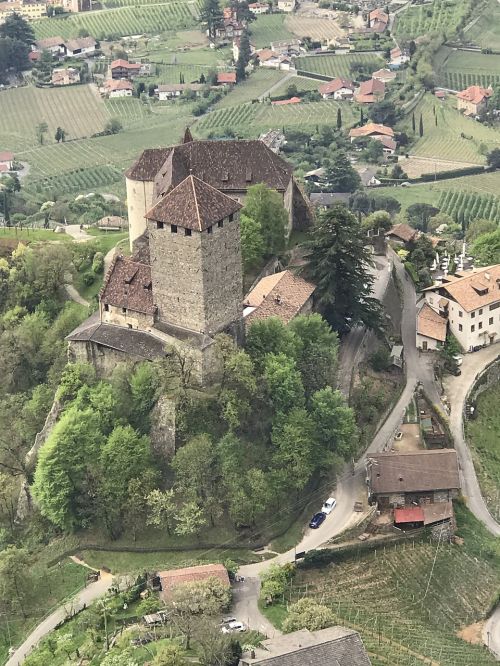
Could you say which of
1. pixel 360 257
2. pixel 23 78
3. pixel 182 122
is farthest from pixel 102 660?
pixel 23 78

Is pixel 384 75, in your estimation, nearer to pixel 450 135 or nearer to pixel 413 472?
pixel 450 135

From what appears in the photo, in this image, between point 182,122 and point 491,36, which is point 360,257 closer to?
point 182,122

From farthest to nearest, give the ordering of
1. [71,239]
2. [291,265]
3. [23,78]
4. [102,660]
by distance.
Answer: [23,78]
[71,239]
[291,265]
[102,660]

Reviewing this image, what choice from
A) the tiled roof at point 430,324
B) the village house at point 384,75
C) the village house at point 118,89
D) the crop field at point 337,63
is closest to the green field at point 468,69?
the village house at point 384,75

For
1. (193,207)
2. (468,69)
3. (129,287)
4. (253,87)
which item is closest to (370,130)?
(253,87)

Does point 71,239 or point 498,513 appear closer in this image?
point 498,513
